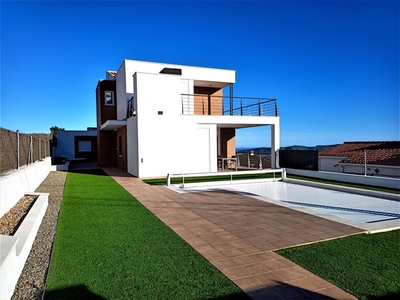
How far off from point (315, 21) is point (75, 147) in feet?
85.1

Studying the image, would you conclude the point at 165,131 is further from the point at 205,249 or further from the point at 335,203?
the point at 205,249

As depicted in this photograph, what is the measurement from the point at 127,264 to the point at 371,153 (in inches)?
763

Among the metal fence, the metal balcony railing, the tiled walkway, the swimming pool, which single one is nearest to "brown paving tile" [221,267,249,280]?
the tiled walkway

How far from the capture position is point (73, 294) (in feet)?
10.4

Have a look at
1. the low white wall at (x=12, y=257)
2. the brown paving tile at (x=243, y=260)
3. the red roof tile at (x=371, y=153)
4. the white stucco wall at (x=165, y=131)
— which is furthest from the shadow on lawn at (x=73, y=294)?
the red roof tile at (x=371, y=153)

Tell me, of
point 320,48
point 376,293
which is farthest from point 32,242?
point 320,48

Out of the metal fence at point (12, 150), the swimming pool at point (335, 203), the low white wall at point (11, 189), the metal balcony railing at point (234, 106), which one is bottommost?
the swimming pool at point (335, 203)

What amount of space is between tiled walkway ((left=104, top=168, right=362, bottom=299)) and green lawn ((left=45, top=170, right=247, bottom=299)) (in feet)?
0.89

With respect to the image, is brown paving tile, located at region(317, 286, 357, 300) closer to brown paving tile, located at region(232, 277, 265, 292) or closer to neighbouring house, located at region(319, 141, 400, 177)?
brown paving tile, located at region(232, 277, 265, 292)

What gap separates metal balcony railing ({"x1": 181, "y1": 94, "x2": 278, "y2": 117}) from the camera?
17.6m

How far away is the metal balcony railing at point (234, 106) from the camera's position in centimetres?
1759

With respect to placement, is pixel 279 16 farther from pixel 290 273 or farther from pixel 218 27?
pixel 290 273

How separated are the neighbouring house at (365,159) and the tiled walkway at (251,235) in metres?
8.14

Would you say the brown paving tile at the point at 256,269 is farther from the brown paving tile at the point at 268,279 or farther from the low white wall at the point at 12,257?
the low white wall at the point at 12,257
